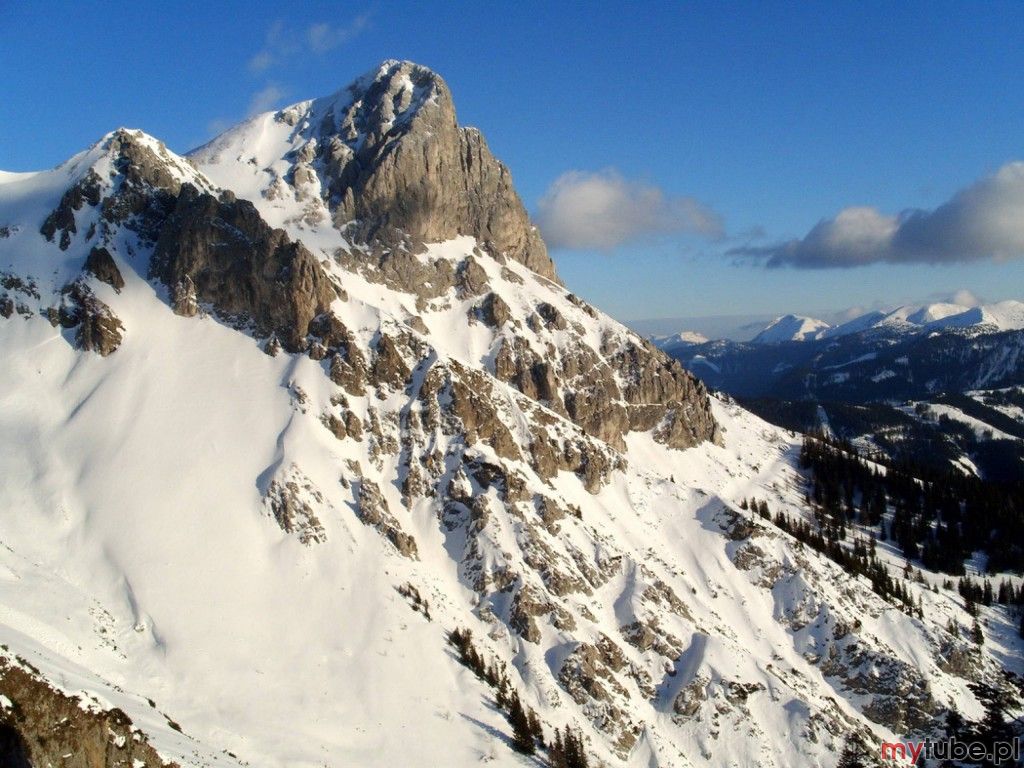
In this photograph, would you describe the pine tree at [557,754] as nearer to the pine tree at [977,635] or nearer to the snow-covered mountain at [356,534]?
the snow-covered mountain at [356,534]

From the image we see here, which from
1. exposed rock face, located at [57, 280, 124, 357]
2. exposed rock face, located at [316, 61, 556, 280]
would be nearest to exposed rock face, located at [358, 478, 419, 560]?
exposed rock face, located at [57, 280, 124, 357]

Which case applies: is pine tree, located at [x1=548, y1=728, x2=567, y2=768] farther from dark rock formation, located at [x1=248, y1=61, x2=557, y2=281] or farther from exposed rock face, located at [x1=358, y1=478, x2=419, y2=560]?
dark rock formation, located at [x1=248, y1=61, x2=557, y2=281]

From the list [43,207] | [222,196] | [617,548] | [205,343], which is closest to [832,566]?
[617,548]

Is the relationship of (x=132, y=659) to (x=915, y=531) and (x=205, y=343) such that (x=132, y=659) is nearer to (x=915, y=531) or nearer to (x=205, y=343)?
(x=205, y=343)

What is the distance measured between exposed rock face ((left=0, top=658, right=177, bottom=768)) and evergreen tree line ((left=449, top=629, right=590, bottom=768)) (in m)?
39.1

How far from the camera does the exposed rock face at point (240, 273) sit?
111 m

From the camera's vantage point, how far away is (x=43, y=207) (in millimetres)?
120875

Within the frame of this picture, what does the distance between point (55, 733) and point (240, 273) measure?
297ft

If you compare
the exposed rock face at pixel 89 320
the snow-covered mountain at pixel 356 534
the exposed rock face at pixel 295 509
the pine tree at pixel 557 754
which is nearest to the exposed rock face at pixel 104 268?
the snow-covered mountain at pixel 356 534

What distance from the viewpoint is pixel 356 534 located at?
88.1 m

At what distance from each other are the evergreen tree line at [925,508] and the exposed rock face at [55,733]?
138 meters

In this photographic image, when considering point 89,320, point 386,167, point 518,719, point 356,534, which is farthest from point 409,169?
point 518,719

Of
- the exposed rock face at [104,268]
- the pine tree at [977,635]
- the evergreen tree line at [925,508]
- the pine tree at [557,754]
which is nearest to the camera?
the pine tree at [557,754]

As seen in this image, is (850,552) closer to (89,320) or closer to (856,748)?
(856,748)
